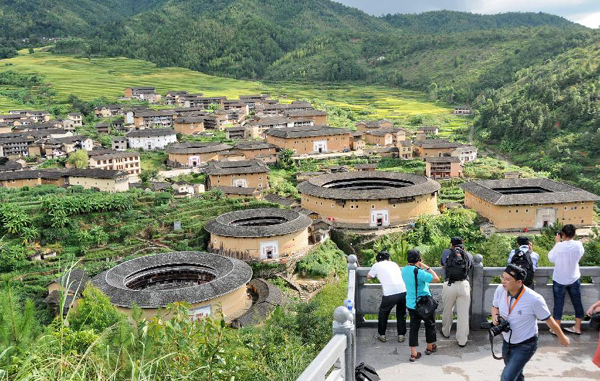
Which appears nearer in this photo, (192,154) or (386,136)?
(192,154)

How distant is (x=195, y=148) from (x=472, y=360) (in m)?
40.3

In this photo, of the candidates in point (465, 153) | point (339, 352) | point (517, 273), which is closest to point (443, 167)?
point (465, 153)

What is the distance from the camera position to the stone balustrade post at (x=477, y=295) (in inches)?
284

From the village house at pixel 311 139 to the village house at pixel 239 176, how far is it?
31.9ft

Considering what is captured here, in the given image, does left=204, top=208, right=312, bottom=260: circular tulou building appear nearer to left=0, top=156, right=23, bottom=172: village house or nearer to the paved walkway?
the paved walkway

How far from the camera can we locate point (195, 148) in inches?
1764

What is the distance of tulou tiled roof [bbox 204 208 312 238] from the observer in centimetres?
2555

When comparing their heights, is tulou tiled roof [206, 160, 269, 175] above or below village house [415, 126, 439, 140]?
below

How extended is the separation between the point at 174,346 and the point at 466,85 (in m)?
86.2

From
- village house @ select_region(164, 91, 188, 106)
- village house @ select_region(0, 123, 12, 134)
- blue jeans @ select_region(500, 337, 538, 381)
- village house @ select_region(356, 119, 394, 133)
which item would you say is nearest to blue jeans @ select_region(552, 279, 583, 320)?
blue jeans @ select_region(500, 337, 538, 381)

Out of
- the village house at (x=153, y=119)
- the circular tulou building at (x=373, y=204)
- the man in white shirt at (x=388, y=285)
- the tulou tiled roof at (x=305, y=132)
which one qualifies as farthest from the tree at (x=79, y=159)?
the man in white shirt at (x=388, y=285)

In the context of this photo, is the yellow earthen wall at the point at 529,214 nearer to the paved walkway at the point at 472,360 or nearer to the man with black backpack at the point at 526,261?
the man with black backpack at the point at 526,261

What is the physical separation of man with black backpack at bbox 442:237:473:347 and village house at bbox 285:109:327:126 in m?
50.4

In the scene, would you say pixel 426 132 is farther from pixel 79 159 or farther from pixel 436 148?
pixel 79 159
